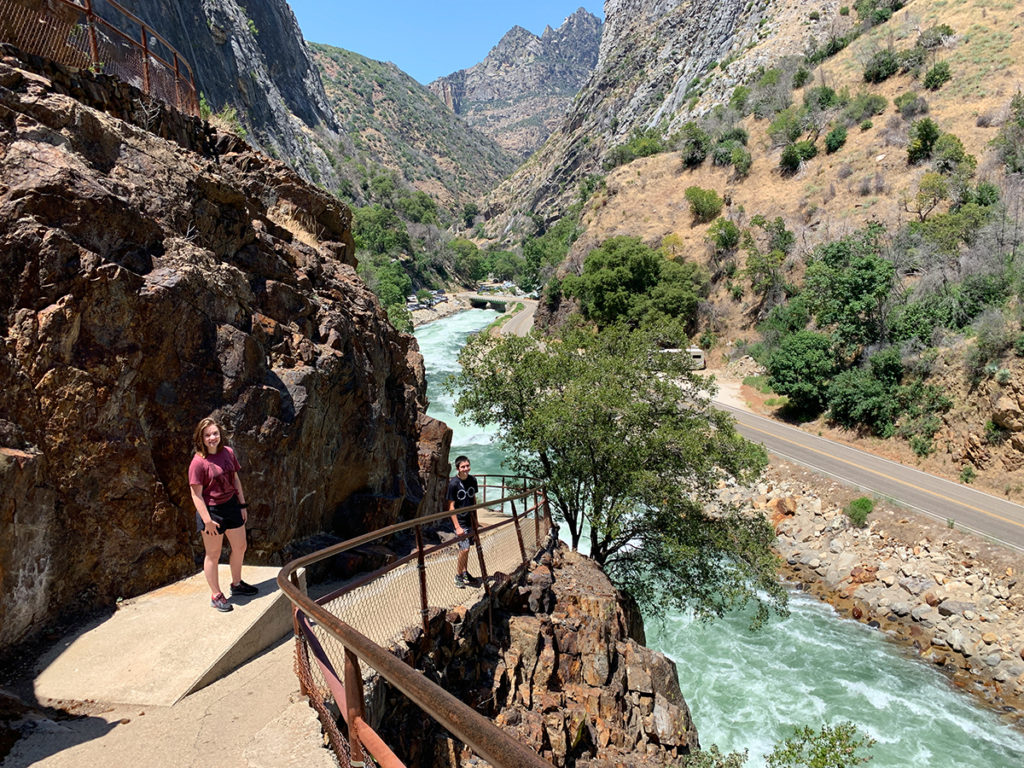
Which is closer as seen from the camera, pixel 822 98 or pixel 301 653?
pixel 301 653

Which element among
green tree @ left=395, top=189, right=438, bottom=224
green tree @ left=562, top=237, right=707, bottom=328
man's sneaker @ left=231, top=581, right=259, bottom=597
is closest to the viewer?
man's sneaker @ left=231, top=581, right=259, bottom=597

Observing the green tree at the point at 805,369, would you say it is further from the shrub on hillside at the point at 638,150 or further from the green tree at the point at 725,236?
the shrub on hillside at the point at 638,150

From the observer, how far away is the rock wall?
19.5 ft

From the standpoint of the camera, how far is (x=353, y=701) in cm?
249

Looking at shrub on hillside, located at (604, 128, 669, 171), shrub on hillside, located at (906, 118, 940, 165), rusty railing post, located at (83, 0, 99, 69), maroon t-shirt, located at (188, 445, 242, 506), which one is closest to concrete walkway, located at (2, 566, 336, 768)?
maroon t-shirt, located at (188, 445, 242, 506)

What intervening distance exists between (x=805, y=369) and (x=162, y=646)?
1136 inches

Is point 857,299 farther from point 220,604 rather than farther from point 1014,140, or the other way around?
point 220,604

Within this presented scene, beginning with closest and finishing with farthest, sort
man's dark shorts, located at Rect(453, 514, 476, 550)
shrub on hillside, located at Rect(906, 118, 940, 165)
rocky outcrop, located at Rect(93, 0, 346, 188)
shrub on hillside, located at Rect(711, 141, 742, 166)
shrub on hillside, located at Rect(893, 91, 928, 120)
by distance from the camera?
man's dark shorts, located at Rect(453, 514, 476, 550) → shrub on hillside, located at Rect(906, 118, 940, 165) → shrub on hillside, located at Rect(893, 91, 928, 120) → rocky outcrop, located at Rect(93, 0, 346, 188) → shrub on hillside, located at Rect(711, 141, 742, 166)

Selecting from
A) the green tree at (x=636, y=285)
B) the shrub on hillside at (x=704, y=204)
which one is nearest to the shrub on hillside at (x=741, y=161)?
the shrub on hillside at (x=704, y=204)

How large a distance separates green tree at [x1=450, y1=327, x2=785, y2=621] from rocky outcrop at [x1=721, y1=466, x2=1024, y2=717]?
5.06 metres

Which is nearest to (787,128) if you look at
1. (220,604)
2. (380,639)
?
(380,639)

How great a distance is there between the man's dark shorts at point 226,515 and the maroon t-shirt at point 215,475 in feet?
0.20

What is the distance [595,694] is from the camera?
8.03 meters

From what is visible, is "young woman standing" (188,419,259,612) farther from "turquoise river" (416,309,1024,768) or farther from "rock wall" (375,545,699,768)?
"turquoise river" (416,309,1024,768)
